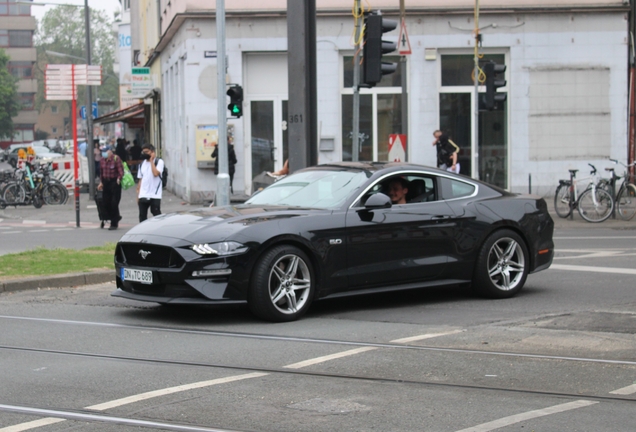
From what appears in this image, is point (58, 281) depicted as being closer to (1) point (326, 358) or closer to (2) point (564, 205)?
(1) point (326, 358)

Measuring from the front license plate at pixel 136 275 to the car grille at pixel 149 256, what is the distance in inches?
2.7

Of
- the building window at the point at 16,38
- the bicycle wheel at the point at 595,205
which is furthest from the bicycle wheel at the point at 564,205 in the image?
the building window at the point at 16,38

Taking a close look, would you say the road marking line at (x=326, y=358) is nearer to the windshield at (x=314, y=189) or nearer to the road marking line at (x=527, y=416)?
the road marking line at (x=527, y=416)

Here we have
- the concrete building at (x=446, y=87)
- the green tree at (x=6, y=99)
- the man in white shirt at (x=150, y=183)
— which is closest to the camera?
the man in white shirt at (x=150, y=183)

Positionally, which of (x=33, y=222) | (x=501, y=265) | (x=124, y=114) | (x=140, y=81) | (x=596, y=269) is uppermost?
(x=140, y=81)

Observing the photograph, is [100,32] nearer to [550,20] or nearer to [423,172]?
[550,20]

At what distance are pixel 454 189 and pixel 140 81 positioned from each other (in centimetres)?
3006

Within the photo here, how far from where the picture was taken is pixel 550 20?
28.0m

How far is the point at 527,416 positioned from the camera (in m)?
5.61

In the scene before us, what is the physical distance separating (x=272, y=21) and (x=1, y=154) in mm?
59014

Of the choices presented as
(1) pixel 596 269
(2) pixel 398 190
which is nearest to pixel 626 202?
(1) pixel 596 269

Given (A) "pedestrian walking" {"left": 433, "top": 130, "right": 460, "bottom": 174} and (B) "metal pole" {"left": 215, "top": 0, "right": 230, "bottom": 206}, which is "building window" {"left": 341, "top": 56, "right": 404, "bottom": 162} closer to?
(A) "pedestrian walking" {"left": 433, "top": 130, "right": 460, "bottom": 174}

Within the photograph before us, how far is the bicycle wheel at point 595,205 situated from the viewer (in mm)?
20906

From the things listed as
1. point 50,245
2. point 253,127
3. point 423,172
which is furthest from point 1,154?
point 423,172
